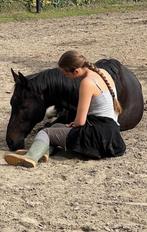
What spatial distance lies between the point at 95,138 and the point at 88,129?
0.11m

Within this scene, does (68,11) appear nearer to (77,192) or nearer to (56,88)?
(56,88)

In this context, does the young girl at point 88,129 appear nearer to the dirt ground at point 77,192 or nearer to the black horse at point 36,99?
the dirt ground at point 77,192

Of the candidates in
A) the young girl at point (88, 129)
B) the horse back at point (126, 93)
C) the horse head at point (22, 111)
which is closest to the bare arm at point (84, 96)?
the young girl at point (88, 129)

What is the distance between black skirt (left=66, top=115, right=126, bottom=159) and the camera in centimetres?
599

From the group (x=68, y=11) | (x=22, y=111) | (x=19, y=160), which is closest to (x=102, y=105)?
(x=22, y=111)

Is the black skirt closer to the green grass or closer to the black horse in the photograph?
the black horse

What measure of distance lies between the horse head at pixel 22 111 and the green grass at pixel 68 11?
39.7 feet

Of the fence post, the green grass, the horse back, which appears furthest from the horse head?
the fence post

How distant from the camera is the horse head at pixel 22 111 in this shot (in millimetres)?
6297

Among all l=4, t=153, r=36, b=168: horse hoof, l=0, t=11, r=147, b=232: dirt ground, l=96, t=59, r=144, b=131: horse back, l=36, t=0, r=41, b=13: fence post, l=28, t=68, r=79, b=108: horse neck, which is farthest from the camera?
l=36, t=0, r=41, b=13: fence post

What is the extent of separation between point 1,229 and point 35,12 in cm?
1639

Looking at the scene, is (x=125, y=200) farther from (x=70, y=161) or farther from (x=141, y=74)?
(x=141, y=74)

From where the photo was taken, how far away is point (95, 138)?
5.99 m

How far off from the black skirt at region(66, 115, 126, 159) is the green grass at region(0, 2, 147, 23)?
12547mm
